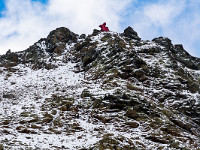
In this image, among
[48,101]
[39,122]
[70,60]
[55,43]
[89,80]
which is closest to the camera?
[39,122]

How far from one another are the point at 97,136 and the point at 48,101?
11601mm

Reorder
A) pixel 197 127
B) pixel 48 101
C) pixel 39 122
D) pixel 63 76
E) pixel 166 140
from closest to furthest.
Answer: pixel 166 140 < pixel 39 122 < pixel 197 127 < pixel 48 101 < pixel 63 76

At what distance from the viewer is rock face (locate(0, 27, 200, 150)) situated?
56.9ft

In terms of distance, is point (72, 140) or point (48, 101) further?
point (48, 101)

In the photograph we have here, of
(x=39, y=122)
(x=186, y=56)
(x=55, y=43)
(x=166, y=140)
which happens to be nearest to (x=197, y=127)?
(x=166, y=140)

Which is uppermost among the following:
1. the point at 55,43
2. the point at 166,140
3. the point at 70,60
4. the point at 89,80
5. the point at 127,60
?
the point at 55,43

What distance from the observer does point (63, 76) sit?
40.6 meters

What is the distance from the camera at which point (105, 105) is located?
77.8ft

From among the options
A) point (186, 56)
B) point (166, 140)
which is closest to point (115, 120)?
point (166, 140)

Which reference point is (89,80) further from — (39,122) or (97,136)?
(97,136)

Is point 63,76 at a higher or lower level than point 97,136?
higher

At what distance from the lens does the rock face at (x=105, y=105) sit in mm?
17328

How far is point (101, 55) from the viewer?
137 ft

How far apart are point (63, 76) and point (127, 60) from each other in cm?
1382
